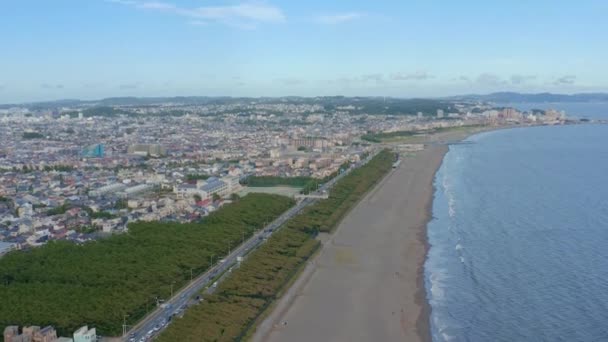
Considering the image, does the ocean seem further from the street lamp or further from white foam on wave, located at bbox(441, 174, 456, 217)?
the street lamp

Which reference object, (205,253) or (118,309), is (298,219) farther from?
(118,309)

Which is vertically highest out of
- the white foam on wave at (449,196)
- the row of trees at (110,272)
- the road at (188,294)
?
the row of trees at (110,272)

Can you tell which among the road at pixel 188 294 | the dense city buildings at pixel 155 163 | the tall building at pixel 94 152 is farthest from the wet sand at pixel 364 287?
the tall building at pixel 94 152

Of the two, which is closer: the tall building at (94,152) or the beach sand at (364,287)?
the beach sand at (364,287)

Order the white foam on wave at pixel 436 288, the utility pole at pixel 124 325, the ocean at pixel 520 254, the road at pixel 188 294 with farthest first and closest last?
1. the white foam on wave at pixel 436 288
2. the ocean at pixel 520 254
3. the road at pixel 188 294
4. the utility pole at pixel 124 325

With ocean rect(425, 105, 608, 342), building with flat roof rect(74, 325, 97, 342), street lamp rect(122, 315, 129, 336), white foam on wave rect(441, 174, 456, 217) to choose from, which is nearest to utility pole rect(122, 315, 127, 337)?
street lamp rect(122, 315, 129, 336)

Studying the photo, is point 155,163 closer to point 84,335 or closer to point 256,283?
point 256,283

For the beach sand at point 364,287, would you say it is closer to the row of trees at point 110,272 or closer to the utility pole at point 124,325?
the utility pole at point 124,325
